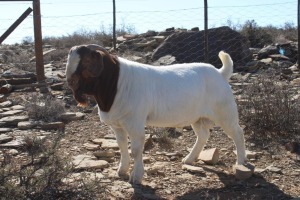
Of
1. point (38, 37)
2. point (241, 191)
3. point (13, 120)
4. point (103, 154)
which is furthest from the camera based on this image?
point (38, 37)

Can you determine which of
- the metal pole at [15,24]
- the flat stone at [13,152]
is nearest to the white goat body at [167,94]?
the flat stone at [13,152]

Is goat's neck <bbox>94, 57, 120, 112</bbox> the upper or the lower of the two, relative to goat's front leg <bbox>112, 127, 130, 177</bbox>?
upper

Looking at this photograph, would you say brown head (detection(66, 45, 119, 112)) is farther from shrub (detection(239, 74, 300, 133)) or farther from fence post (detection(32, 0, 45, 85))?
fence post (detection(32, 0, 45, 85))

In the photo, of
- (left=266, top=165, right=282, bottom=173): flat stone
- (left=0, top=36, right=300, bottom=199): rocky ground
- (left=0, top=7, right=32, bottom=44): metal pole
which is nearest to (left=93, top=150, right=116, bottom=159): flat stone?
(left=0, top=36, right=300, bottom=199): rocky ground

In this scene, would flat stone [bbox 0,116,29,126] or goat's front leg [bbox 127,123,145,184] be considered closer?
goat's front leg [bbox 127,123,145,184]

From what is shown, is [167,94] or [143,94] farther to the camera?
[167,94]

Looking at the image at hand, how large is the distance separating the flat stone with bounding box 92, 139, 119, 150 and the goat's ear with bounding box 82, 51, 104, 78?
2462 mm

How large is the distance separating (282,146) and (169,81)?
2.63 metres

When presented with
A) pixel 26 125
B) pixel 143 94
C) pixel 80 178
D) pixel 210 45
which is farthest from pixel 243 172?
pixel 210 45

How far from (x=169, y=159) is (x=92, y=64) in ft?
8.19

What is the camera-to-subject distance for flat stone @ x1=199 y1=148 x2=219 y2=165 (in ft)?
23.1

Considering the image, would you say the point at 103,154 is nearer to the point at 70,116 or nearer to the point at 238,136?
the point at 238,136

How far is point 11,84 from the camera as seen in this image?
12648mm

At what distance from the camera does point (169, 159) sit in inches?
287
